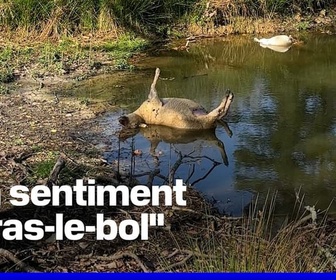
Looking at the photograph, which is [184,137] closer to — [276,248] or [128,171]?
[128,171]

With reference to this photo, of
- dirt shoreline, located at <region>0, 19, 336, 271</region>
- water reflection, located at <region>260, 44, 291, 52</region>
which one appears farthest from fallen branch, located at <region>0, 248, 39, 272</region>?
water reflection, located at <region>260, 44, 291, 52</region>

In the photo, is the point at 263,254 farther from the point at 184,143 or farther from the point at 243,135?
the point at 243,135

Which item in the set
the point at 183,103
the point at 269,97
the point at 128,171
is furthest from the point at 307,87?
the point at 128,171

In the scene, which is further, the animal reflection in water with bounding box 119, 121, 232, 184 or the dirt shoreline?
the animal reflection in water with bounding box 119, 121, 232, 184

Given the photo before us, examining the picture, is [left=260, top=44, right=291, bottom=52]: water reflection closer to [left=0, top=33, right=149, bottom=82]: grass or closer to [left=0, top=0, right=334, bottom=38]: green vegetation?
[left=0, top=0, right=334, bottom=38]: green vegetation

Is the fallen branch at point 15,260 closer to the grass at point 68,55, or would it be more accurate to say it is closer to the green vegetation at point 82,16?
the grass at point 68,55

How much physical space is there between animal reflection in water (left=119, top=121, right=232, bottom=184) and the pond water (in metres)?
0.01

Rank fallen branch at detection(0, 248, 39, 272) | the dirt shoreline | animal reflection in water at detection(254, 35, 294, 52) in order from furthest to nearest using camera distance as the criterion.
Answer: animal reflection in water at detection(254, 35, 294, 52) → the dirt shoreline → fallen branch at detection(0, 248, 39, 272)

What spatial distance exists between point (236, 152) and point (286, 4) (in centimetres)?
1156

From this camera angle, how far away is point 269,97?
9750 millimetres

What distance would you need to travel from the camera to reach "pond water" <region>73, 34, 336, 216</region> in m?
6.37

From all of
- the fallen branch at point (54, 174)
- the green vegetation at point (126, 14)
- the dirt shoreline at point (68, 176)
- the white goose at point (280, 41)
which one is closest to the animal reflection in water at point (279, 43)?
the white goose at point (280, 41)

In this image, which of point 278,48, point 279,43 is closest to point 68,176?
point 278,48

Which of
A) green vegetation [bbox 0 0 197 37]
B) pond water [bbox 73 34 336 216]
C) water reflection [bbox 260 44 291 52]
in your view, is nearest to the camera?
pond water [bbox 73 34 336 216]
